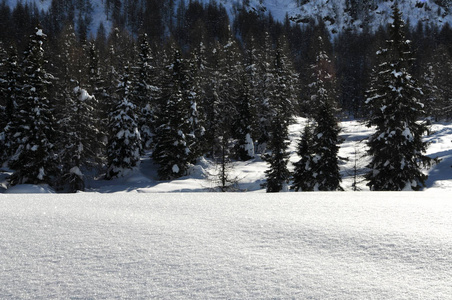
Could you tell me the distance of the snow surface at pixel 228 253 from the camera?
235cm

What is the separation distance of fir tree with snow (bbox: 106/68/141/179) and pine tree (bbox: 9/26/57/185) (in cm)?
764

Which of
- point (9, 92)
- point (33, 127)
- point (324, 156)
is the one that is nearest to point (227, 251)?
point (324, 156)

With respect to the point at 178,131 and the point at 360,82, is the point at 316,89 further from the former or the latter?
the point at 360,82

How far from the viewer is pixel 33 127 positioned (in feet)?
82.2

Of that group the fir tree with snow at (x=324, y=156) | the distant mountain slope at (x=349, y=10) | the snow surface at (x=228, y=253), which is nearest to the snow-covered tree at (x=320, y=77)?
the fir tree with snow at (x=324, y=156)

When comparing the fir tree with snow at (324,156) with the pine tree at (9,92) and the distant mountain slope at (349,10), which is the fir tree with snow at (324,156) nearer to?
the pine tree at (9,92)

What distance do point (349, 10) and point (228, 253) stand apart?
172977 millimetres

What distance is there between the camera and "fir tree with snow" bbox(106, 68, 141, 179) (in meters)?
32.3

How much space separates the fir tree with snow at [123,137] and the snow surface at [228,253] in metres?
29.1

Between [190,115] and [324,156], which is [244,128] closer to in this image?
[190,115]

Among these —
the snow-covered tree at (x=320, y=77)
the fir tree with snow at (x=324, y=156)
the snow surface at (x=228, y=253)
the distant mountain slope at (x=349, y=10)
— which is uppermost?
the distant mountain slope at (x=349, y=10)

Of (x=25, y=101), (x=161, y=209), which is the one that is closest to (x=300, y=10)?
(x=25, y=101)

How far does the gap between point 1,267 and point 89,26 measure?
141 m

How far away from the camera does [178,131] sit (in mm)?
33312
